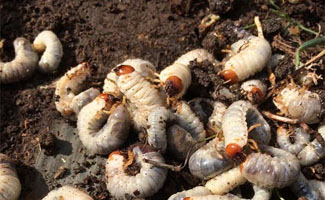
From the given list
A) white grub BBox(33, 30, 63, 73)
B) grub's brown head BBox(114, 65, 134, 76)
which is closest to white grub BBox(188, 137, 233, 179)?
grub's brown head BBox(114, 65, 134, 76)

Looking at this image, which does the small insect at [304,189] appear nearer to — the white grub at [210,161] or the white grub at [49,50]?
the white grub at [210,161]

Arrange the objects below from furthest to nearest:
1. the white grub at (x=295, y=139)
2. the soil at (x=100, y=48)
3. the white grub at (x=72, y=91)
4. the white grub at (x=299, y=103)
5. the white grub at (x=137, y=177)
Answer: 1. the white grub at (x=72, y=91)
2. the soil at (x=100, y=48)
3. the white grub at (x=299, y=103)
4. the white grub at (x=295, y=139)
5. the white grub at (x=137, y=177)

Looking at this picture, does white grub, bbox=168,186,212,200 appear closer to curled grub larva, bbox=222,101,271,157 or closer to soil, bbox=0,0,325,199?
soil, bbox=0,0,325,199

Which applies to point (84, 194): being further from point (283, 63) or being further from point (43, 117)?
point (283, 63)

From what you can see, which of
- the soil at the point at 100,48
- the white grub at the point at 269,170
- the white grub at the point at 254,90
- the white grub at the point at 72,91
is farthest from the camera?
the white grub at the point at 72,91

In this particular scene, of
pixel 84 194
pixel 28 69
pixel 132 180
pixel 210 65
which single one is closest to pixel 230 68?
pixel 210 65

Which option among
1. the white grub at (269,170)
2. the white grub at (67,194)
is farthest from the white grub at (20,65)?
the white grub at (269,170)
